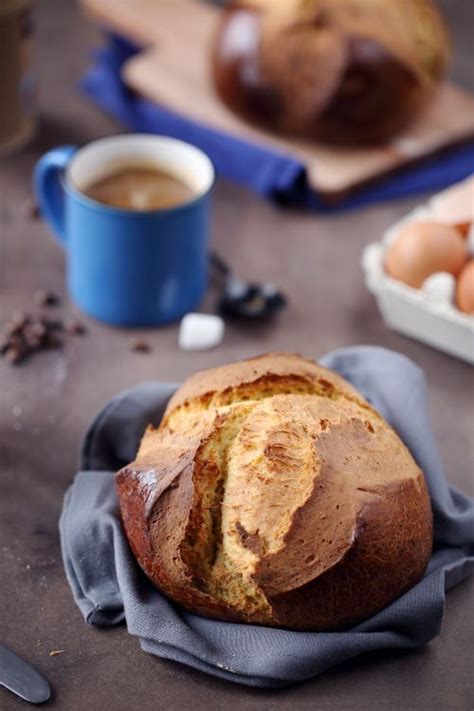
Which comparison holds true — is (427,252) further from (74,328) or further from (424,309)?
(74,328)

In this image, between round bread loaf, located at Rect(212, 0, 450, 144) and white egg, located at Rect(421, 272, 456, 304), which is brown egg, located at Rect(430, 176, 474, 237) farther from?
round bread loaf, located at Rect(212, 0, 450, 144)

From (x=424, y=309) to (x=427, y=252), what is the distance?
85 millimetres

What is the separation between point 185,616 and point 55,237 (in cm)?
93

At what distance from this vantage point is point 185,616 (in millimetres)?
1048

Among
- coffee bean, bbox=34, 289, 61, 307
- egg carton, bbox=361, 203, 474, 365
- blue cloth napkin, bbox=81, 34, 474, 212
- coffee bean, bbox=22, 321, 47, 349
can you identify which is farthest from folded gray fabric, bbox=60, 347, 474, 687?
blue cloth napkin, bbox=81, 34, 474, 212

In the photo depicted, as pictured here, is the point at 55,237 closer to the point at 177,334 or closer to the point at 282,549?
the point at 177,334

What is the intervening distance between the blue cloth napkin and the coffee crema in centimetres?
33

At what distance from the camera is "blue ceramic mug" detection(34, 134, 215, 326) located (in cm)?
149

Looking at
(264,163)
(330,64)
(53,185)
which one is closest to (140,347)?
(53,185)

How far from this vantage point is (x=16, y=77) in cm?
192

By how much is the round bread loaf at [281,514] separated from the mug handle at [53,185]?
2.13 ft

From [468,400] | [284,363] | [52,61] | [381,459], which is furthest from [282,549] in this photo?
[52,61]

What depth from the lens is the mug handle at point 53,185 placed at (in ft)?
5.21

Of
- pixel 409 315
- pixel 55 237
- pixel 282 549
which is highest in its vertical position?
pixel 282 549
